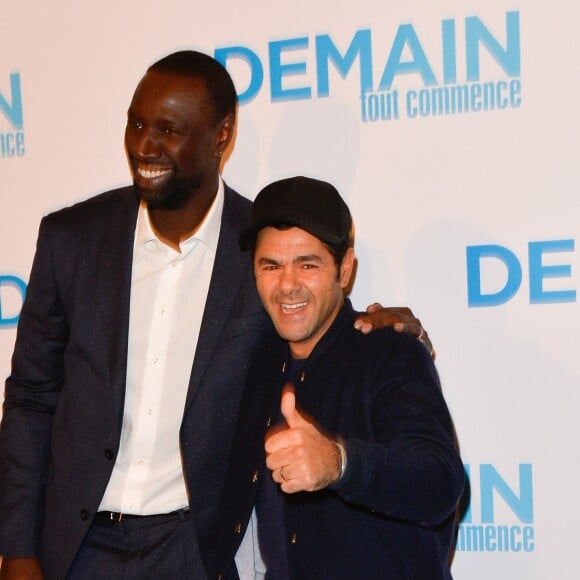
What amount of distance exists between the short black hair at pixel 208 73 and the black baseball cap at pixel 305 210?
33 centimetres

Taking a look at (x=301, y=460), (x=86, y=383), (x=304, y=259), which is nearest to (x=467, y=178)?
(x=304, y=259)

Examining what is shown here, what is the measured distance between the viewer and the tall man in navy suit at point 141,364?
2.17 m

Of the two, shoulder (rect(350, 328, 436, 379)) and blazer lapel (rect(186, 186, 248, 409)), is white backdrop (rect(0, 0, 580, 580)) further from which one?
shoulder (rect(350, 328, 436, 379))

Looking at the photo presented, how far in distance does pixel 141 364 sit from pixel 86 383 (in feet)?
0.45

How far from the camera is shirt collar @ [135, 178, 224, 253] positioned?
7.49ft

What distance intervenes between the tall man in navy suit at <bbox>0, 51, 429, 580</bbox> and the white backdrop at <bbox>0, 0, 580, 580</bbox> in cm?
46

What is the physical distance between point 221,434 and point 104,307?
41cm

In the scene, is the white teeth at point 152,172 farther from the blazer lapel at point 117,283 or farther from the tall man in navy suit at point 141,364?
the blazer lapel at point 117,283

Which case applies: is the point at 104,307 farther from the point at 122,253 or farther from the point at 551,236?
the point at 551,236

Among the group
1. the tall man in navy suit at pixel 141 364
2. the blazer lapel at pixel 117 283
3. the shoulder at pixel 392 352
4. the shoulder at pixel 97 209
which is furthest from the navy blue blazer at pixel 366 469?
the shoulder at pixel 97 209

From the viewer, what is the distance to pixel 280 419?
2.09 m

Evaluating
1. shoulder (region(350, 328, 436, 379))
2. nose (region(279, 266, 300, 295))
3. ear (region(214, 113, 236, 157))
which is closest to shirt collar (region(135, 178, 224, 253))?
ear (region(214, 113, 236, 157))

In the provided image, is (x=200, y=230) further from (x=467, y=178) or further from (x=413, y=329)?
(x=467, y=178)

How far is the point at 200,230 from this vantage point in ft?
7.48
